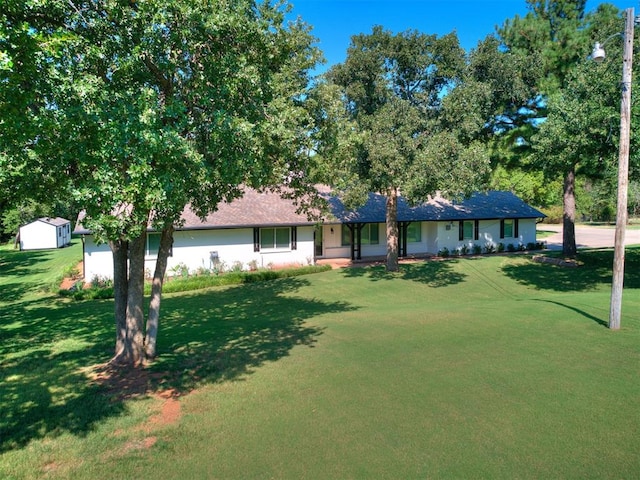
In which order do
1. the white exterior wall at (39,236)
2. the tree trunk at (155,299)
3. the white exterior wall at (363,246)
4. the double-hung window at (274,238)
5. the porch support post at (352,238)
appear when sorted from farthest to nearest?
the white exterior wall at (39,236), the white exterior wall at (363,246), the porch support post at (352,238), the double-hung window at (274,238), the tree trunk at (155,299)

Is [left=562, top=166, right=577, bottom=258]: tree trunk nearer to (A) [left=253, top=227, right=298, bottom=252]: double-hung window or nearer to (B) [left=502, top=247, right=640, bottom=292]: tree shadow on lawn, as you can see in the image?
(B) [left=502, top=247, right=640, bottom=292]: tree shadow on lawn

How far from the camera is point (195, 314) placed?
15680mm

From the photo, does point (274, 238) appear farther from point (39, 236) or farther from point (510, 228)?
point (39, 236)

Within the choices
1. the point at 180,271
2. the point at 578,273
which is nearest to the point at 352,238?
the point at 180,271

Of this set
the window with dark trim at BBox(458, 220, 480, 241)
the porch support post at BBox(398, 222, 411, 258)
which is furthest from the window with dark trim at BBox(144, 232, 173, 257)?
the window with dark trim at BBox(458, 220, 480, 241)

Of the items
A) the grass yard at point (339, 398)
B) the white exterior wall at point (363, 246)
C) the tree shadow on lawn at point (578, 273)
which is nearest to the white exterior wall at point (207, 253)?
the white exterior wall at point (363, 246)

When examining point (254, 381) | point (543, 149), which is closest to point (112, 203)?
point (254, 381)

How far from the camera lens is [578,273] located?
23.6m

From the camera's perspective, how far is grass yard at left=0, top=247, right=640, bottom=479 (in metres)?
5.29

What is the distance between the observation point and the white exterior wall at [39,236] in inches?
1667

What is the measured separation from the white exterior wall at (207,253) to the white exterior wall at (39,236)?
2576 cm

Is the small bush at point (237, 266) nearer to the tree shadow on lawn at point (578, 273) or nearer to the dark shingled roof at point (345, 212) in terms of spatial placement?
the dark shingled roof at point (345, 212)

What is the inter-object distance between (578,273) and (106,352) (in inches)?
903

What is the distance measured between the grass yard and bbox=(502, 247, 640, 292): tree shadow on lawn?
7.63 m
